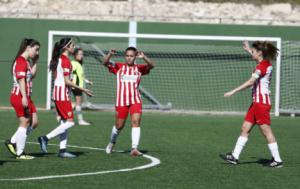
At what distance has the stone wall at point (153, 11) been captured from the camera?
30844 millimetres

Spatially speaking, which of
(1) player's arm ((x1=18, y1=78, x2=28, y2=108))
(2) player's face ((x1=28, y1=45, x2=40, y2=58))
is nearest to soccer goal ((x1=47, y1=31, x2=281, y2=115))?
(2) player's face ((x1=28, y1=45, x2=40, y2=58))

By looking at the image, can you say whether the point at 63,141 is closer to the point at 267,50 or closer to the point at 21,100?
the point at 21,100

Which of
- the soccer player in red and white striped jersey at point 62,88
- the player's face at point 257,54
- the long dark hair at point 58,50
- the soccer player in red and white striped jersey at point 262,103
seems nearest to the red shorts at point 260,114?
the soccer player in red and white striped jersey at point 262,103

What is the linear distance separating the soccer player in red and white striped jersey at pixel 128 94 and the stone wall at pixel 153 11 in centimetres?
1611

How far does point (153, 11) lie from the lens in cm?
3156

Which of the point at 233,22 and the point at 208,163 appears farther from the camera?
the point at 233,22

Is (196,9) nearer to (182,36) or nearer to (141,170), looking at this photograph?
(182,36)

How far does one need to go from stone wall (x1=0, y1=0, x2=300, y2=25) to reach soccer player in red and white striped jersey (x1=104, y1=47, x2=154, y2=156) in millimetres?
16112

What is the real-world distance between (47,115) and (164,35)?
464cm

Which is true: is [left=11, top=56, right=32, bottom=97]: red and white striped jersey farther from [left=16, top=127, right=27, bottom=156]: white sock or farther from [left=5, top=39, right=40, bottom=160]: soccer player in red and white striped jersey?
[left=16, top=127, right=27, bottom=156]: white sock

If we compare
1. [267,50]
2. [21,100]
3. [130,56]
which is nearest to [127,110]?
[130,56]

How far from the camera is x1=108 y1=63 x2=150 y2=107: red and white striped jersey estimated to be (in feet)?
46.8

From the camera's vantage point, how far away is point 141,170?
469 inches

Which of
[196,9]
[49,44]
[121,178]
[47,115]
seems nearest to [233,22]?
[196,9]
